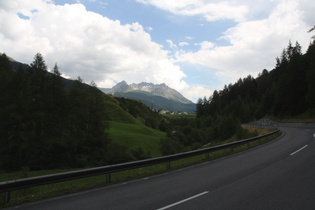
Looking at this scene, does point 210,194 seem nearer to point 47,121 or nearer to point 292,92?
point 47,121

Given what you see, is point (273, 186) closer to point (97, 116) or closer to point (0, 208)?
point (0, 208)

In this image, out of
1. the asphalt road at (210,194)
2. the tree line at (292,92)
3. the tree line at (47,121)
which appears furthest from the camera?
the tree line at (292,92)

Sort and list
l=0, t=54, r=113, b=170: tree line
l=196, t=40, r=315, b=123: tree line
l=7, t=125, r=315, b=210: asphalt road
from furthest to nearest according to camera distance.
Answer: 1. l=196, t=40, r=315, b=123: tree line
2. l=0, t=54, r=113, b=170: tree line
3. l=7, t=125, r=315, b=210: asphalt road

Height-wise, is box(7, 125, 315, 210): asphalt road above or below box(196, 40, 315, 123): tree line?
below

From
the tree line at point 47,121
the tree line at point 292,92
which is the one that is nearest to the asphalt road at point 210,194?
the tree line at point 47,121

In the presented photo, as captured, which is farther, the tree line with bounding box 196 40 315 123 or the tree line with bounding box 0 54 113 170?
the tree line with bounding box 196 40 315 123

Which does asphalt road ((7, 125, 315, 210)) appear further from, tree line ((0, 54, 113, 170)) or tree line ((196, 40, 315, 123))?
tree line ((196, 40, 315, 123))

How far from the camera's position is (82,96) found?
46531 mm

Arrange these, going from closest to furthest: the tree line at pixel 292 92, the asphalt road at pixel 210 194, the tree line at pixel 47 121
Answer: the asphalt road at pixel 210 194 → the tree line at pixel 47 121 → the tree line at pixel 292 92

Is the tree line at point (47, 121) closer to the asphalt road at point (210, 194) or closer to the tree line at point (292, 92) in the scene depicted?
the asphalt road at point (210, 194)

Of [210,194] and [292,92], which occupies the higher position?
[292,92]

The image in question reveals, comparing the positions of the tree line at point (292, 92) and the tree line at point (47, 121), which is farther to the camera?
the tree line at point (292, 92)

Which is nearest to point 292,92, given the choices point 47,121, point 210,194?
point 47,121

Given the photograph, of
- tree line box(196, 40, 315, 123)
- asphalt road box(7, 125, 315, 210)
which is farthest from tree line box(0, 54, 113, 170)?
tree line box(196, 40, 315, 123)
